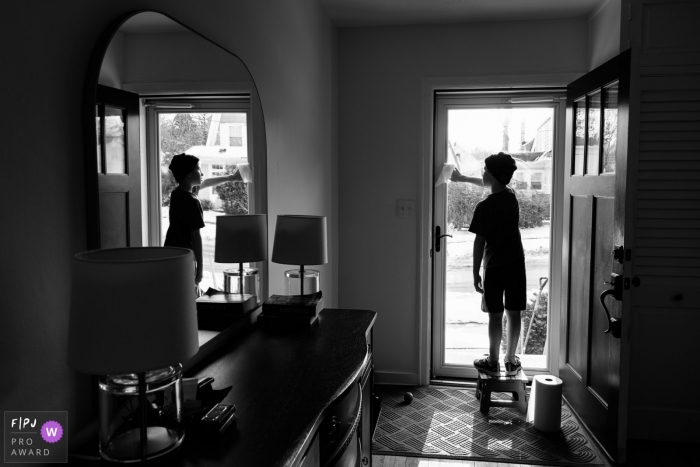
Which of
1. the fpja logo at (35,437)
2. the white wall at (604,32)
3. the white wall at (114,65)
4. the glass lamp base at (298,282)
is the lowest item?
the fpja logo at (35,437)

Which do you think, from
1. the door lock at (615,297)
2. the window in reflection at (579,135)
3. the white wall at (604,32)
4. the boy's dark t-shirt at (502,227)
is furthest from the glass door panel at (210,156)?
the white wall at (604,32)

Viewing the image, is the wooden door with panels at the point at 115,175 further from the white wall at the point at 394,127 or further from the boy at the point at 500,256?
the white wall at the point at 394,127

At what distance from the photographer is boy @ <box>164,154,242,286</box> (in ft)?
5.59

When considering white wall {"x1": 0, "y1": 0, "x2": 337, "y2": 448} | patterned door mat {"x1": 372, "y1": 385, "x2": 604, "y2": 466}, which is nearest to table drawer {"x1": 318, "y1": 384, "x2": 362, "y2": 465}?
white wall {"x1": 0, "y1": 0, "x2": 337, "y2": 448}

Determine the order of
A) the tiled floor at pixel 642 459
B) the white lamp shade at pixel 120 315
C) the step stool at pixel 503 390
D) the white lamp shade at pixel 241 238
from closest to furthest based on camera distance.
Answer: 1. the white lamp shade at pixel 120 315
2. the white lamp shade at pixel 241 238
3. the tiled floor at pixel 642 459
4. the step stool at pixel 503 390

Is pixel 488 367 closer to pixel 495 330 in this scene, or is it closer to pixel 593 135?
pixel 495 330

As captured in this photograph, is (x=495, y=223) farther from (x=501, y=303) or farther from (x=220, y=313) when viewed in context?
(x=220, y=313)

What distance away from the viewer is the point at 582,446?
3.13 metres

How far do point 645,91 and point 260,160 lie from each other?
1955 mm

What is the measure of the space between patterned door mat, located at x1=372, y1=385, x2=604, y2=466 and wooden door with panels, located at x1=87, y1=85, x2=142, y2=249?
2124 mm

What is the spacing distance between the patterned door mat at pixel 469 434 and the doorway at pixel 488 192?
20.1 inches

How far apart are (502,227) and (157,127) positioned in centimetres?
253

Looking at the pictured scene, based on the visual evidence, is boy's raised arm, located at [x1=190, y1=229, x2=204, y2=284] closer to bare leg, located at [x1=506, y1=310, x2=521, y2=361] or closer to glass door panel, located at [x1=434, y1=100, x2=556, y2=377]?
bare leg, located at [x1=506, y1=310, x2=521, y2=361]

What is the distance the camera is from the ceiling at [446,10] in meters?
3.47
